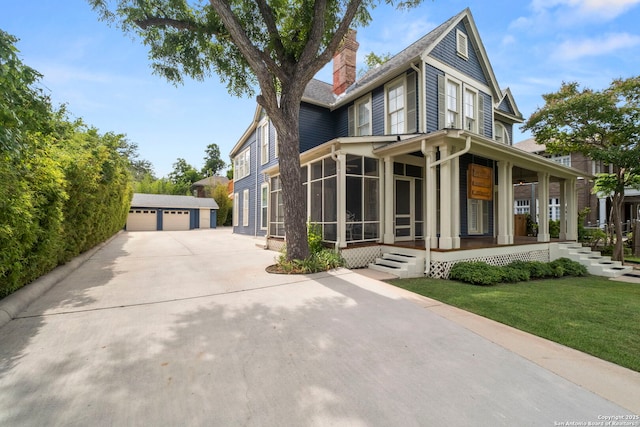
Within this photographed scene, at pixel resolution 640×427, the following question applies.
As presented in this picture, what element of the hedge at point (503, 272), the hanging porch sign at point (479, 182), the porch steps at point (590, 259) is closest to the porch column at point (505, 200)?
the hanging porch sign at point (479, 182)

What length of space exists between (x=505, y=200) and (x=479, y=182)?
0.91 meters

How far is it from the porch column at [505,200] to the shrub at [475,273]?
2.34m

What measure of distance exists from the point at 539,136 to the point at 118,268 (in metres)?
16.5

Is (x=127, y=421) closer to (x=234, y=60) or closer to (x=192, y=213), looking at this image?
(x=234, y=60)

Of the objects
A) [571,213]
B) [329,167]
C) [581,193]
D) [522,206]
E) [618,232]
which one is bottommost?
[618,232]

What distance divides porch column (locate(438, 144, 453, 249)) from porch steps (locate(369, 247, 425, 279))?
72 centimetres

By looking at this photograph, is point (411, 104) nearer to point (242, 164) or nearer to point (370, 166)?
point (370, 166)

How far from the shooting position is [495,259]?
8148mm

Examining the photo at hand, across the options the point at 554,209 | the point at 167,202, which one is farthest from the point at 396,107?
the point at 167,202

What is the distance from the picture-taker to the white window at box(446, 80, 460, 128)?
9.73 m

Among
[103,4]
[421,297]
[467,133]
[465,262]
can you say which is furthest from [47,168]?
[465,262]

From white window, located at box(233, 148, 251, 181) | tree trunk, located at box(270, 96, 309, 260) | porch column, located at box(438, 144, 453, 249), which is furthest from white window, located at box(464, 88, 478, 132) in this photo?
white window, located at box(233, 148, 251, 181)

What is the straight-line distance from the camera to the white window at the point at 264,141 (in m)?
13.8

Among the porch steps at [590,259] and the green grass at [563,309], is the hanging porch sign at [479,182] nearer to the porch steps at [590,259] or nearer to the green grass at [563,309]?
the green grass at [563,309]
